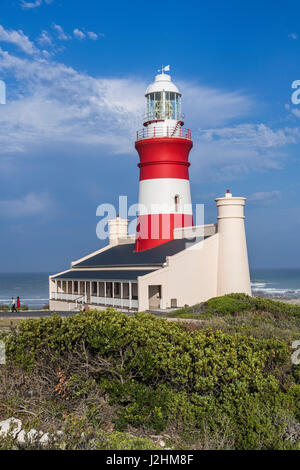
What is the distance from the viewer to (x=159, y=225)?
98.7 ft

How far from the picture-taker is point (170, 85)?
101ft

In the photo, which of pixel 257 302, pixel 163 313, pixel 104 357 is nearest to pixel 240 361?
pixel 104 357

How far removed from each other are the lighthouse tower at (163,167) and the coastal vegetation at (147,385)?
1946cm

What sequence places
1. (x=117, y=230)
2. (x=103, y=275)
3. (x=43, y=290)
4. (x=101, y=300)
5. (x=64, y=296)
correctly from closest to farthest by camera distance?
(x=101, y=300), (x=103, y=275), (x=64, y=296), (x=117, y=230), (x=43, y=290)

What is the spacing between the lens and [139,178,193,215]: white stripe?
2975cm

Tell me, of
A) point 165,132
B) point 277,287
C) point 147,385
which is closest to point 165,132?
point 165,132

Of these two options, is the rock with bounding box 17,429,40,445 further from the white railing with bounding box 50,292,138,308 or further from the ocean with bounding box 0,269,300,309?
the ocean with bounding box 0,269,300,309

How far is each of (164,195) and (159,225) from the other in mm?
1860

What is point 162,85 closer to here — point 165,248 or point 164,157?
point 164,157

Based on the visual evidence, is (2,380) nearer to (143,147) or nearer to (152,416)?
(152,416)

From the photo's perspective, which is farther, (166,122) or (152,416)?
(166,122)

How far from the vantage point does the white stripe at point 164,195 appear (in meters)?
29.8

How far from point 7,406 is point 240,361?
4388mm

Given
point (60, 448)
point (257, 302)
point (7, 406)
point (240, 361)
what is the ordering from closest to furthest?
point (60, 448) < point (7, 406) < point (240, 361) < point (257, 302)
